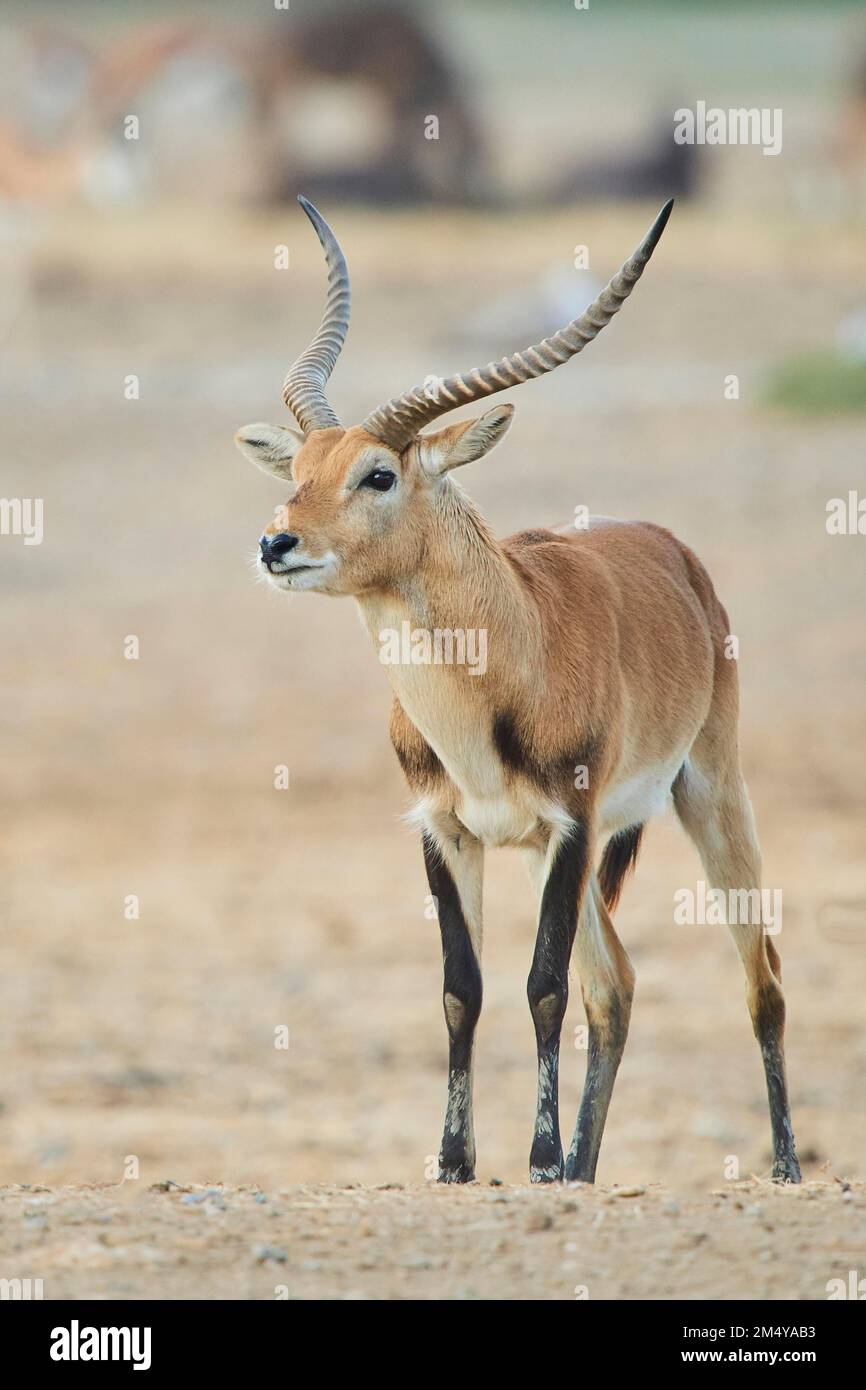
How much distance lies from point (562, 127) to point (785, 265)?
21355mm

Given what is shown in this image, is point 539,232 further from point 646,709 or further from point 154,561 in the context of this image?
point 646,709

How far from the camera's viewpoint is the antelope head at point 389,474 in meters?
6.44

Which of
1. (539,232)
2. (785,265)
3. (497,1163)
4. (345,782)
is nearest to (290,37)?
(539,232)

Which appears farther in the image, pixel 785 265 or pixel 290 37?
pixel 290 37

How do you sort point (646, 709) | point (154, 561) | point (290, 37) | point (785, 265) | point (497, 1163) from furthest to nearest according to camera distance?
point (290, 37) < point (785, 265) < point (154, 561) < point (497, 1163) < point (646, 709)

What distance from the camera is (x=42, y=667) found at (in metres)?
17.3

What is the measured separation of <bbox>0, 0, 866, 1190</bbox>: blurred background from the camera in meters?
10.3

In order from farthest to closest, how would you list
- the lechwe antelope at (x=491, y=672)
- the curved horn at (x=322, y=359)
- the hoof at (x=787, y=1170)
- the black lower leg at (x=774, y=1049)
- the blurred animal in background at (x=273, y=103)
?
the blurred animal in background at (x=273, y=103), the black lower leg at (x=774, y=1049), the hoof at (x=787, y=1170), the curved horn at (x=322, y=359), the lechwe antelope at (x=491, y=672)

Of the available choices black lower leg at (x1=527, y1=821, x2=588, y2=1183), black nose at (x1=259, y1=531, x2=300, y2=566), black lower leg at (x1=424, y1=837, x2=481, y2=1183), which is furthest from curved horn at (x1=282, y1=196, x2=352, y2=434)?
black lower leg at (x1=527, y1=821, x2=588, y2=1183)

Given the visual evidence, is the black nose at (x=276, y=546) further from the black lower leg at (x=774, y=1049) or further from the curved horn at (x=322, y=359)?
the black lower leg at (x=774, y=1049)

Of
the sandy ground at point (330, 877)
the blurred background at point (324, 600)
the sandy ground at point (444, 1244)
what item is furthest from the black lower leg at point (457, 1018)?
the blurred background at point (324, 600)

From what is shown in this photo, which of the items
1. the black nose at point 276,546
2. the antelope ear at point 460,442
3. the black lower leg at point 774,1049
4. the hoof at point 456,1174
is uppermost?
the antelope ear at point 460,442

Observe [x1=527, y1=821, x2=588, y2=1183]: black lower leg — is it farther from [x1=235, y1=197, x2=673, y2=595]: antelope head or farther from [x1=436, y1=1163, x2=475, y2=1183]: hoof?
[x1=235, y1=197, x2=673, y2=595]: antelope head

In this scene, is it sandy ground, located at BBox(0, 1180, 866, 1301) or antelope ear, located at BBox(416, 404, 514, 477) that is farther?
antelope ear, located at BBox(416, 404, 514, 477)
